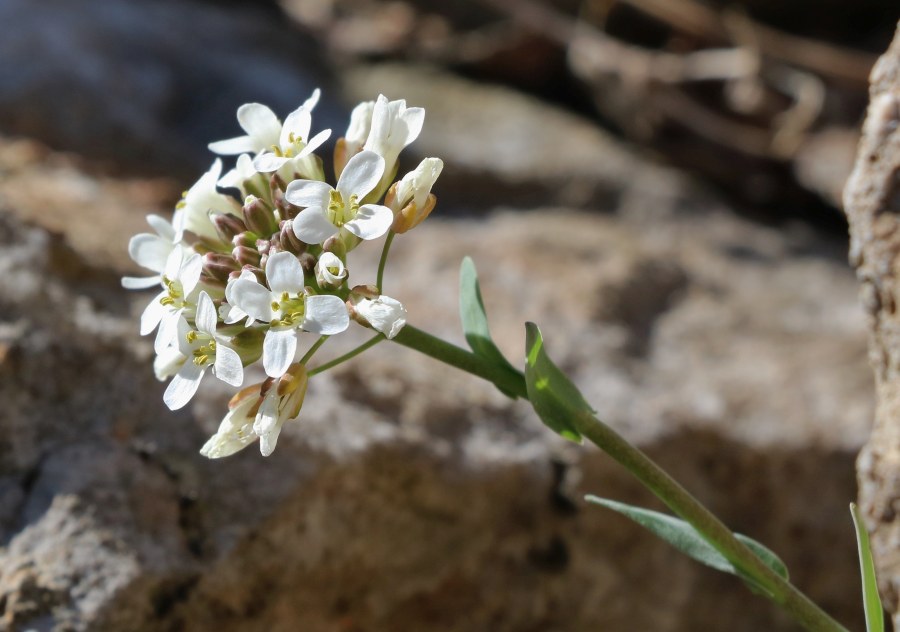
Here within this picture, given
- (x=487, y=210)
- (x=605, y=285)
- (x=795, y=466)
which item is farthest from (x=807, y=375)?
(x=487, y=210)

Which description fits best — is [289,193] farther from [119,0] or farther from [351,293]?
[119,0]

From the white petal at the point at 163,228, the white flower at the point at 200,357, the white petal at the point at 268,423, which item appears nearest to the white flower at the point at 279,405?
the white petal at the point at 268,423

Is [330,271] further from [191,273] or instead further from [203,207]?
[203,207]

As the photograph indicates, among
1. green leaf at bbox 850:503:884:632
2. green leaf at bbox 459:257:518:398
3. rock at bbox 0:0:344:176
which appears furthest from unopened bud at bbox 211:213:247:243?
rock at bbox 0:0:344:176

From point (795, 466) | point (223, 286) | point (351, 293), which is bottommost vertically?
point (795, 466)

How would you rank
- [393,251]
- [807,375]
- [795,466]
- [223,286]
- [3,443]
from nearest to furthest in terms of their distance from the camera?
[223,286]
[3,443]
[795,466]
[807,375]
[393,251]

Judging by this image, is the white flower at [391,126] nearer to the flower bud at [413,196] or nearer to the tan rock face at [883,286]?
the flower bud at [413,196]
